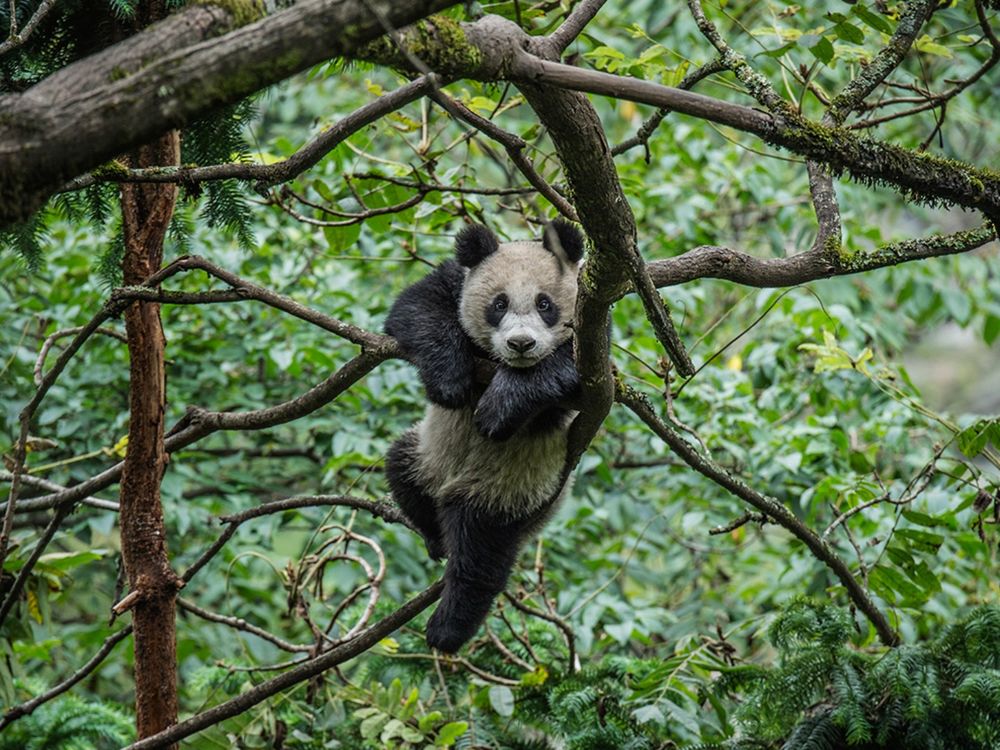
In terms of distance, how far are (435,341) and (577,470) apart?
188cm

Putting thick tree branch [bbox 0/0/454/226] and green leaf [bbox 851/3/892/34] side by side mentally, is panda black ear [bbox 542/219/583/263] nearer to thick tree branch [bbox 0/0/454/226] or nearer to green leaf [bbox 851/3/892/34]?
green leaf [bbox 851/3/892/34]

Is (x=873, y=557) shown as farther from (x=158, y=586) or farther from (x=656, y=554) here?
(x=158, y=586)

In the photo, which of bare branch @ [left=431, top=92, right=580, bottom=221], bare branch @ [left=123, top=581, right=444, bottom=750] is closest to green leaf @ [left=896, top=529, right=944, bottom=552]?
bare branch @ [left=431, top=92, right=580, bottom=221]

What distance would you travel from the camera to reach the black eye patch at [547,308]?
4254 millimetres

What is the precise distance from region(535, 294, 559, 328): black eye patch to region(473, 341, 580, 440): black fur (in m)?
0.46

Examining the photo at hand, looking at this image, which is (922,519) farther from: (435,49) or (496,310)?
(435,49)

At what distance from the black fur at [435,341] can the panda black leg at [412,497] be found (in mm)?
605

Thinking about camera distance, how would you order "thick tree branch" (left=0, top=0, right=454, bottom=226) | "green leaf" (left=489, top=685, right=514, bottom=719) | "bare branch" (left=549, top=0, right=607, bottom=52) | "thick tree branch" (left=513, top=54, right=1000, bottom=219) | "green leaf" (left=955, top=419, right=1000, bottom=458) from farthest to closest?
1. "green leaf" (left=489, top=685, right=514, bottom=719)
2. "green leaf" (left=955, top=419, right=1000, bottom=458)
3. "bare branch" (left=549, top=0, right=607, bottom=52)
4. "thick tree branch" (left=513, top=54, right=1000, bottom=219)
5. "thick tree branch" (left=0, top=0, right=454, bottom=226)

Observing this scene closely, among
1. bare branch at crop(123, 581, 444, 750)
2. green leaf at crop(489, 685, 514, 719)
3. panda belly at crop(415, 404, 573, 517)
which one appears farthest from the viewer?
panda belly at crop(415, 404, 573, 517)

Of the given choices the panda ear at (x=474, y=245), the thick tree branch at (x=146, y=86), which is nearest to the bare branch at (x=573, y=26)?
the thick tree branch at (x=146, y=86)

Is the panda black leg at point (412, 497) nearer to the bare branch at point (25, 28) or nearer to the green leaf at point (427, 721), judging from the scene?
the green leaf at point (427, 721)

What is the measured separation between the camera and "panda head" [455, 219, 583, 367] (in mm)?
4137

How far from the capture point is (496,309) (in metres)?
4.29

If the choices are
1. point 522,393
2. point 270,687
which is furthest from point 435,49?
point 270,687
